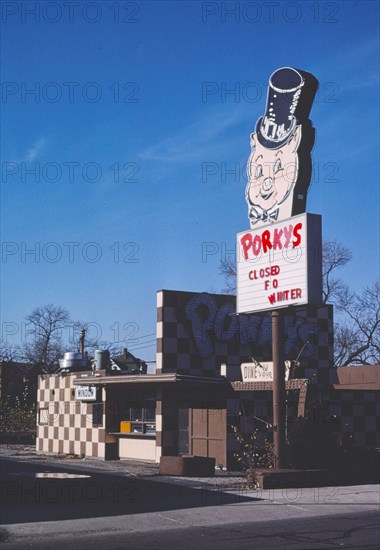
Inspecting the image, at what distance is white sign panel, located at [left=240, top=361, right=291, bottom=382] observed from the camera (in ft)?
72.5

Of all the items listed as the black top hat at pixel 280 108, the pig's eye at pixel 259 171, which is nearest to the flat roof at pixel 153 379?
the pig's eye at pixel 259 171

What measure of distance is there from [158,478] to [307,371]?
29.4 feet

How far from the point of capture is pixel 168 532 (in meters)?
12.7

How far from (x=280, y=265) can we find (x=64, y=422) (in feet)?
46.7

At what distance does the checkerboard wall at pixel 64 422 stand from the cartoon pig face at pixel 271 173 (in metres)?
11.0

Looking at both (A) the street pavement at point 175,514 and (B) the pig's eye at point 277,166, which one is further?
(B) the pig's eye at point 277,166

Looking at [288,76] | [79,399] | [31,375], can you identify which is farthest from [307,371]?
[31,375]

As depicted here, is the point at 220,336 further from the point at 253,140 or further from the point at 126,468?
the point at 253,140

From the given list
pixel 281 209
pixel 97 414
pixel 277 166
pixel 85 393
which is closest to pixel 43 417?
pixel 97 414

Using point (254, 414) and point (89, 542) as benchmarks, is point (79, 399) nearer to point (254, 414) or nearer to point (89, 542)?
point (254, 414)

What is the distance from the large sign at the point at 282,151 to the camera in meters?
20.0

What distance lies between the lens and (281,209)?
66.7 ft

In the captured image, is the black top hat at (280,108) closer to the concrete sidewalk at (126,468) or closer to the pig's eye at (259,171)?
the pig's eye at (259,171)

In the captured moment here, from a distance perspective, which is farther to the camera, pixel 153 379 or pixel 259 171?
pixel 153 379
